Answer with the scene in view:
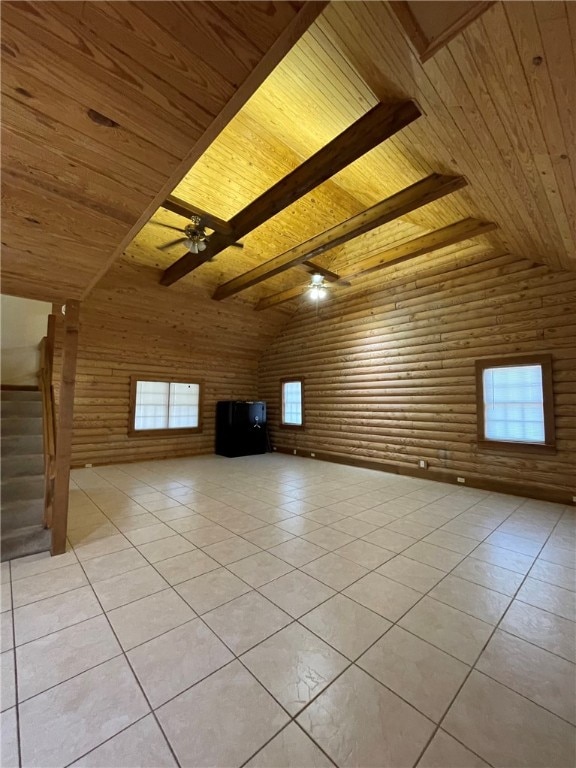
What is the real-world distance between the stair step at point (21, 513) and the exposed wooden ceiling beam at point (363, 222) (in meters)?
4.23

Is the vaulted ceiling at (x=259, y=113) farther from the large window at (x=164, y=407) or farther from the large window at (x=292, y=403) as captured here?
the large window at (x=292, y=403)

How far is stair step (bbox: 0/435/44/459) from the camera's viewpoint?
10.5 ft

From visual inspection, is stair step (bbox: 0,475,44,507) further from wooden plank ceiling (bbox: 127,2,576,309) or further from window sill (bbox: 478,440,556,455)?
window sill (bbox: 478,440,556,455)

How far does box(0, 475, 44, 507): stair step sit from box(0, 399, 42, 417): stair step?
144 cm

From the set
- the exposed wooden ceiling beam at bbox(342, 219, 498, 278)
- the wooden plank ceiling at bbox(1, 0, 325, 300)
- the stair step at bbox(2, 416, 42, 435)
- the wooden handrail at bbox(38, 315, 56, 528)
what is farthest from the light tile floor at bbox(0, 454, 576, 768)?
the exposed wooden ceiling beam at bbox(342, 219, 498, 278)

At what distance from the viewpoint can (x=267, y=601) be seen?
6.55 feet

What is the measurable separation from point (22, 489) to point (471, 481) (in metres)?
5.65

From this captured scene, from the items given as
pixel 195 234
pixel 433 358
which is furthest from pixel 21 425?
pixel 433 358

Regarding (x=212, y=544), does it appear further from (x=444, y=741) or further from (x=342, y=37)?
(x=342, y=37)

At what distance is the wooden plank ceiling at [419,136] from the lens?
60.4 inches

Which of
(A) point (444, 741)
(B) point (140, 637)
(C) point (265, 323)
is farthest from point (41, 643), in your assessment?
(C) point (265, 323)

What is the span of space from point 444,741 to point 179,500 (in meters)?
3.56

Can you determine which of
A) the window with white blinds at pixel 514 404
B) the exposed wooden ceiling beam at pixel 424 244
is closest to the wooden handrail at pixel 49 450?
the exposed wooden ceiling beam at pixel 424 244

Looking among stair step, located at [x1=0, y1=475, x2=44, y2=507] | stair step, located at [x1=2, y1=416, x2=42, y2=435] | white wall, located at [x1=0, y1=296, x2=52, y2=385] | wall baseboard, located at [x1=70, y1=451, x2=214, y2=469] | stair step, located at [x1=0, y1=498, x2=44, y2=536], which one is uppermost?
white wall, located at [x1=0, y1=296, x2=52, y2=385]
